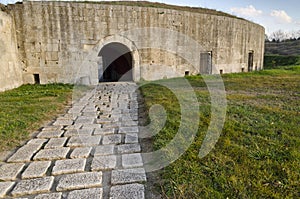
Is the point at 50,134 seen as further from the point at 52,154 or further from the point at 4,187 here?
the point at 4,187

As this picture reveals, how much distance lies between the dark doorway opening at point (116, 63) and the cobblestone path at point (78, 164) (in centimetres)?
700

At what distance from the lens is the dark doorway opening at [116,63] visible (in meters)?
11.1

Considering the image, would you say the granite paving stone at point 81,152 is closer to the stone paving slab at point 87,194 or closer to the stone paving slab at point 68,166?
the stone paving slab at point 68,166

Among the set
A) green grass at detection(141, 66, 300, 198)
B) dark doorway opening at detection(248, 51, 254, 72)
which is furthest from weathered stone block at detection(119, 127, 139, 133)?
dark doorway opening at detection(248, 51, 254, 72)

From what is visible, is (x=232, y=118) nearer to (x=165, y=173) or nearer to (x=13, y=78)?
(x=165, y=173)

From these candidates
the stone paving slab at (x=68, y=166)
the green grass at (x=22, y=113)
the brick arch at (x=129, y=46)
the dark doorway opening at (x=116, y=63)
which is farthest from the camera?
the dark doorway opening at (x=116, y=63)

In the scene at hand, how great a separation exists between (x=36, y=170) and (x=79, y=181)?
618 mm

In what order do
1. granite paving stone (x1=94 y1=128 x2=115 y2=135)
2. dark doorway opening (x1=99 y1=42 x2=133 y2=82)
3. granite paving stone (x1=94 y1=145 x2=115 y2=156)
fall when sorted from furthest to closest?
dark doorway opening (x1=99 y1=42 x2=133 y2=82), granite paving stone (x1=94 y1=128 x2=115 y2=135), granite paving stone (x1=94 y1=145 x2=115 y2=156)

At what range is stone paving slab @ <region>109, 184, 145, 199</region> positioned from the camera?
2074mm

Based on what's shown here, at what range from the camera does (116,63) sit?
1338 cm

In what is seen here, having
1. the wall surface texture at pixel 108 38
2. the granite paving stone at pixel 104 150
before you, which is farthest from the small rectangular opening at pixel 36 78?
the granite paving stone at pixel 104 150

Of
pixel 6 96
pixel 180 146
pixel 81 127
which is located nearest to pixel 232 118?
pixel 180 146

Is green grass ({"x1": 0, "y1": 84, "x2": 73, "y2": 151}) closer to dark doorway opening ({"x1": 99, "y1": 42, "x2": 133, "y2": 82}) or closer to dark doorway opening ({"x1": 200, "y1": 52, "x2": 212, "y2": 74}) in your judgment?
dark doorway opening ({"x1": 99, "y1": 42, "x2": 133, "y2": 82})

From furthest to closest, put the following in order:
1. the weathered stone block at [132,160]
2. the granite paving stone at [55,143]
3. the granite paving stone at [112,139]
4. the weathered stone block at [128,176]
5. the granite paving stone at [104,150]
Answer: the granite paving stone at [112,139]
the granite paving stone at [55,143]
the granite paving stone at [104,150]
the weathered stone block at [132,160]
the weathered stone block at [128,176]
